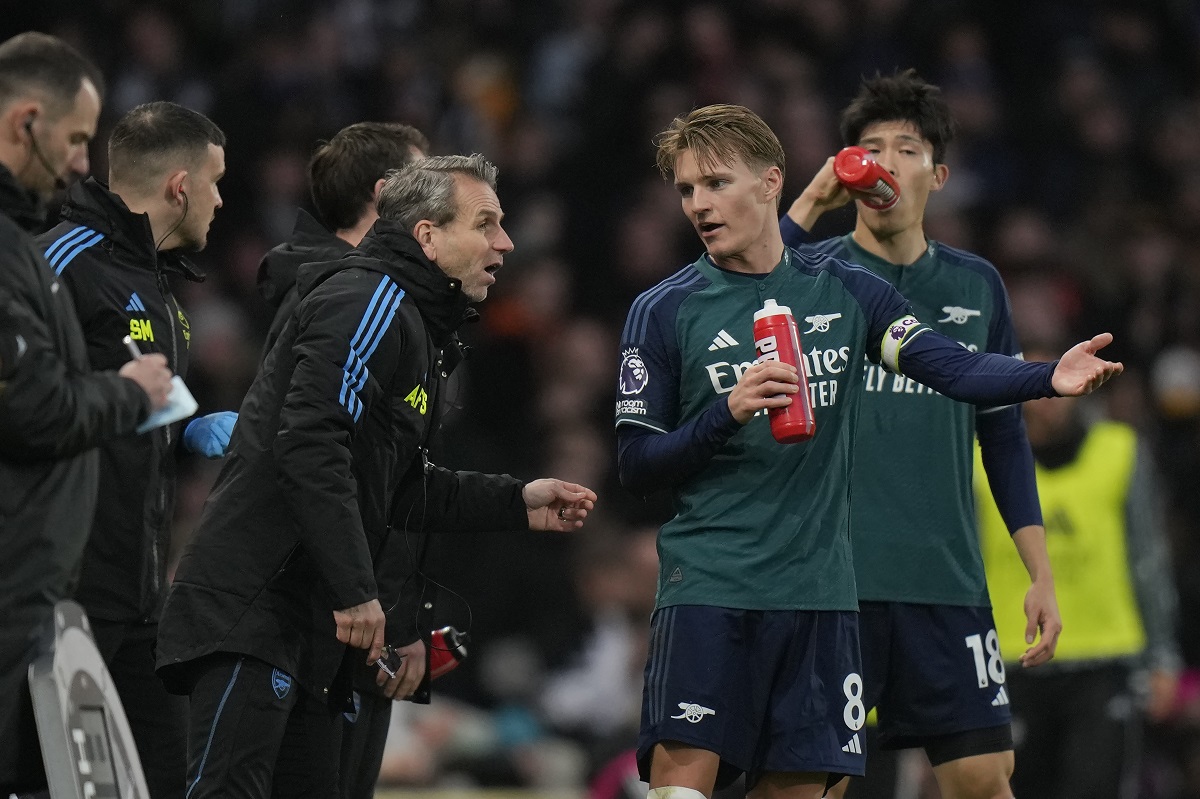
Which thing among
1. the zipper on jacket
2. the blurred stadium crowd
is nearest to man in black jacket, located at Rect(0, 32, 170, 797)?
the zipper on jacket

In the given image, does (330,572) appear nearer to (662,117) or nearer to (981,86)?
(662,117)

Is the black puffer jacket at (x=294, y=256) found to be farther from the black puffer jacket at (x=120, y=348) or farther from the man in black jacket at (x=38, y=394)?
the man in black jacket at (x=38, y=394)

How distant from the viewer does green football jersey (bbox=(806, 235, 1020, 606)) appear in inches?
207

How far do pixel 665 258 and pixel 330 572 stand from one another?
714 centimetres

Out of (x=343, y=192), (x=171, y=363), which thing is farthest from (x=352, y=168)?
(x=171, y=363)

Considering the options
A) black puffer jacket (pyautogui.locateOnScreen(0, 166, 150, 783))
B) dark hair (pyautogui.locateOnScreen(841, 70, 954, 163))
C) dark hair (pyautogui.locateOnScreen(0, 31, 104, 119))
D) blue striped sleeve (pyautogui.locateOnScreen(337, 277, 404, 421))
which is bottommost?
black puffer jacket (pyautogui.locateOnScreen(0, 166, 150, 783))

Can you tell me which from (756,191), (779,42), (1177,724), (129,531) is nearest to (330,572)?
(129,531)

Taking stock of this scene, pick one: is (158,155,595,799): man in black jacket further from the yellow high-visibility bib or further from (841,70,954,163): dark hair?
the yellow high-visibility bib

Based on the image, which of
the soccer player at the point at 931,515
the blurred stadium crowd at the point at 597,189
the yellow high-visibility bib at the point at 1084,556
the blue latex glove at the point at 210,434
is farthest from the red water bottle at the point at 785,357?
the blurred stadium crowd at the point at 597,189

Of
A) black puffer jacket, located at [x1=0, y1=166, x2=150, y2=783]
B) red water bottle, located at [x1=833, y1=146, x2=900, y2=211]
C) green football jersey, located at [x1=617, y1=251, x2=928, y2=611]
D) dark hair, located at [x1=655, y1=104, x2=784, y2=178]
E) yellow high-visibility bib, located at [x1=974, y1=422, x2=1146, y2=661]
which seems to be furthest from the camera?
yellow high-visibility bib, located at [x1=974, y1=422, x2=1146, y2=661]

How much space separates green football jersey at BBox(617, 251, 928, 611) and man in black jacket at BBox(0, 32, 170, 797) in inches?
54.6

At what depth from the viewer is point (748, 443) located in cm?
457

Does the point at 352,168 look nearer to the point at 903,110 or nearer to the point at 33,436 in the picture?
the point at 903,110

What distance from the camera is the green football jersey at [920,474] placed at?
5.26 metres
